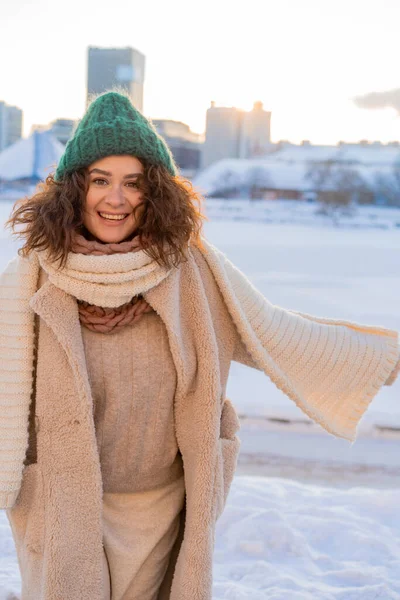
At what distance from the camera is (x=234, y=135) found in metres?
91.8

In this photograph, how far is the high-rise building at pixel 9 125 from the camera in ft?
293

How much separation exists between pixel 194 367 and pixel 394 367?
0.60 m

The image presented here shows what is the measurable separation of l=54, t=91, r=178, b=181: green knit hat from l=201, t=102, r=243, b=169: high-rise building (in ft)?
294

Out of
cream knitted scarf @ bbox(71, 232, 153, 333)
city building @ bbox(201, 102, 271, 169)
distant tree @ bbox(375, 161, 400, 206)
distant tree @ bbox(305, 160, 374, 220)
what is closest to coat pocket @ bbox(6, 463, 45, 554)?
cream knitted scarf @ bbox(71, 232, 153, 333)

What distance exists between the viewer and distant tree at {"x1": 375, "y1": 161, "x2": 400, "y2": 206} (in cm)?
5134

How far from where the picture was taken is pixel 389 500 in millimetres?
3111

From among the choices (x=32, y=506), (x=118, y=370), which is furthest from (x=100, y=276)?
(x=32, y=506)

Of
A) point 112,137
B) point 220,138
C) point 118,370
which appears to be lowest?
point 118,370

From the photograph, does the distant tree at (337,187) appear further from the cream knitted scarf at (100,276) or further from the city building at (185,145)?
the cream knitted scarf at (100,276)

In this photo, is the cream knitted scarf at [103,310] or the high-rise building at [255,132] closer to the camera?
the cream knitted scarf at [103,310]

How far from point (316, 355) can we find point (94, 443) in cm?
66

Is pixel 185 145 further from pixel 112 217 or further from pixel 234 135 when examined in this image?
pixel 112 217

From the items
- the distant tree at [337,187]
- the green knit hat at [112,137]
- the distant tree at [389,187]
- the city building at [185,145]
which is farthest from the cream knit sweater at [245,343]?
the city building at [185,145]

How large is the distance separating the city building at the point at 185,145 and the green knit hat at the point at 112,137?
64.6 metres
